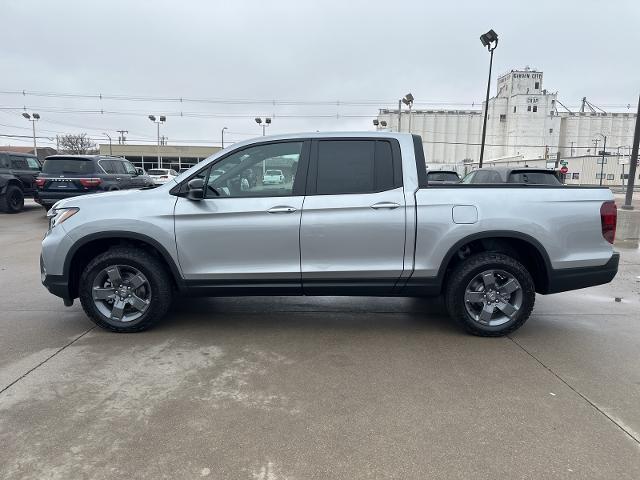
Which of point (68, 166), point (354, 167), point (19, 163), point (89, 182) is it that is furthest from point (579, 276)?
point (19, 163)

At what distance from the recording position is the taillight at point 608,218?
4.38 meters

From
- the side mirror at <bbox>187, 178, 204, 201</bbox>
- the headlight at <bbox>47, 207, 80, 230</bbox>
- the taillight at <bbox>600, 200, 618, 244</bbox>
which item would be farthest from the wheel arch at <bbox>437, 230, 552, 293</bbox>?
the headlight at <bbox>47, 207, 80, 230</bbox>

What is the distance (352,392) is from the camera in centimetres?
341

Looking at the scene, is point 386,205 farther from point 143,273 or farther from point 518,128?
point 518,128

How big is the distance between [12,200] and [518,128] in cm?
8380

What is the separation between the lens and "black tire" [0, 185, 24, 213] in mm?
14656

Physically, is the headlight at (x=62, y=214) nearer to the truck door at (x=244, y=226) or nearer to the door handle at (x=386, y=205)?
the truck door at (x=244, y=226)

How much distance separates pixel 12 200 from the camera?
1492cm

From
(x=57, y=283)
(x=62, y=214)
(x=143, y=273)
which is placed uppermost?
(x=62, y=214)

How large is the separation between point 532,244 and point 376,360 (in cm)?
178

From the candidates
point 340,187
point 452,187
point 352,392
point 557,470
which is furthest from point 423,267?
point 557,470

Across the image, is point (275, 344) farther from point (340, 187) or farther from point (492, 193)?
point (492, 193)

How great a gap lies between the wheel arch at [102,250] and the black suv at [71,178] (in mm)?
8929

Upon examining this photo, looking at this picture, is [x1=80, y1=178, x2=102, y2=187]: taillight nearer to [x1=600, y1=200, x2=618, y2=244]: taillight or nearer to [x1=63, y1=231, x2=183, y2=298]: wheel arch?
[x1=63, y1=231, x2=183, y2=298]: wheel arch
